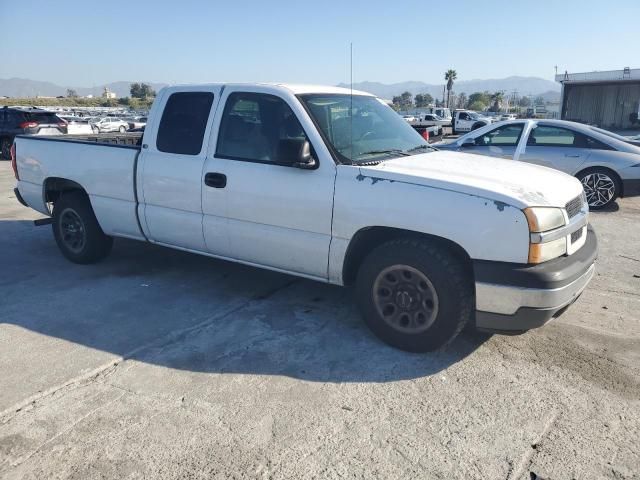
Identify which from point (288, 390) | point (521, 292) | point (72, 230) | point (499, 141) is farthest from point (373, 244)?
point (499, 141)

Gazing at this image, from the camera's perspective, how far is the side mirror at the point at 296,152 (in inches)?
154

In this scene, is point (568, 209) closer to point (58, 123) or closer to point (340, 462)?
point (340, 462)

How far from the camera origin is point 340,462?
2.74 m

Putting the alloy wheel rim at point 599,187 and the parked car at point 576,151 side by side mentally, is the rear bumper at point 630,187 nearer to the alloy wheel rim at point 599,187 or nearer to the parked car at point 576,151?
the parked car at point 576,151

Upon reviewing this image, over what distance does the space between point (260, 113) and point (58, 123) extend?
16.7 m

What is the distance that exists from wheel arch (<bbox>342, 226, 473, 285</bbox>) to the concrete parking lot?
0.54 m

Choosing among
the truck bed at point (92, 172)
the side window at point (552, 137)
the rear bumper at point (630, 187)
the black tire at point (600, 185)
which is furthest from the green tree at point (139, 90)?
the rear bumper at point (630, 187)

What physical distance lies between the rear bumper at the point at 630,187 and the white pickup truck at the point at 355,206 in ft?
17.6

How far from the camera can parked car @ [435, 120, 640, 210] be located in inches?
348

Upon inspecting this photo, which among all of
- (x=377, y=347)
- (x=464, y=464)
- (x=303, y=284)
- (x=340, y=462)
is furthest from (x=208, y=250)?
(x=464, y=464)

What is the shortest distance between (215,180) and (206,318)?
118 cm

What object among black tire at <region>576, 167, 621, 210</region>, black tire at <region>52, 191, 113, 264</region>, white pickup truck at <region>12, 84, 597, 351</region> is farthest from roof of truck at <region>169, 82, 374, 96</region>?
black tire at <region>576, 167, 621, 210</region>

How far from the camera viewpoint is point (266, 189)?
4266mm

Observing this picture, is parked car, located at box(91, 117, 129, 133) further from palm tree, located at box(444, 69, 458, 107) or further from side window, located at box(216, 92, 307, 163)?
palm tree, located at box(444, 69, 458, 107)
